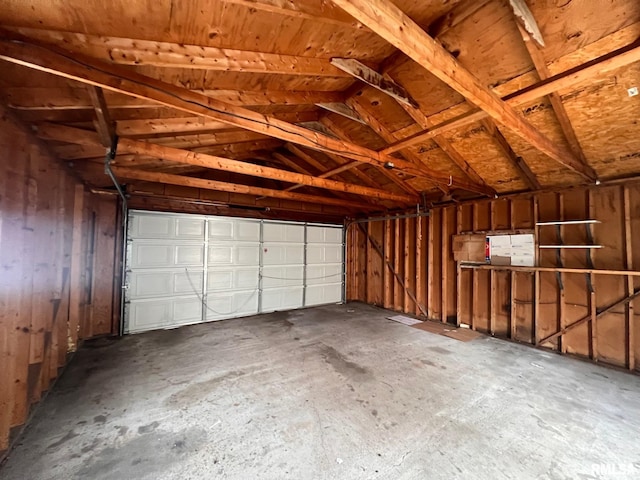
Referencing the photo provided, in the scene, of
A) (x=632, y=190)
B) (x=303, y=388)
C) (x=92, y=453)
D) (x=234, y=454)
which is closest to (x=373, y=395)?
(x=303, y=388)

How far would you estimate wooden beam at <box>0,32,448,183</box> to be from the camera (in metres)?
1.53

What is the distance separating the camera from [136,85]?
193 cm

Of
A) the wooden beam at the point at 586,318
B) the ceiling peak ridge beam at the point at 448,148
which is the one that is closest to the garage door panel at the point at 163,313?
the ceiling peak ridge beam at the point at 448,148

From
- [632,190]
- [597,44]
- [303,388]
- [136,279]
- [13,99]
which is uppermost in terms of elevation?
[597,44]

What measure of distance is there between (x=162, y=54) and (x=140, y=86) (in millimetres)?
356

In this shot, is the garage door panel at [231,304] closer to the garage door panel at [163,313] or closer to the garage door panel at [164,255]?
the garage door panel at [163,313]

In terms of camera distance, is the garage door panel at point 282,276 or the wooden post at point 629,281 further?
the garage door panel at point 282,276

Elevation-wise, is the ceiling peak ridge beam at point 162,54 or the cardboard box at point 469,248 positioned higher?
the ceiling peak ridge beam at point 162,54

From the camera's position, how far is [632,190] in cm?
343

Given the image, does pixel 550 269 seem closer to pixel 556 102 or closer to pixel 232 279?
pixel 556 102

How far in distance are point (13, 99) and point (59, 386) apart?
2950 millimetres

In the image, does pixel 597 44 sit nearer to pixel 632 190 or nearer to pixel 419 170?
pixel 419 170

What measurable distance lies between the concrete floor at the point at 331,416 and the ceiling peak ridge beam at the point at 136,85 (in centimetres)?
274

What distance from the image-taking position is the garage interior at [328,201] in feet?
5.83
